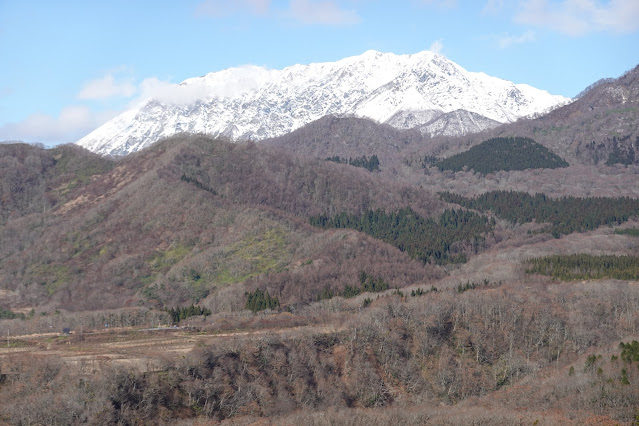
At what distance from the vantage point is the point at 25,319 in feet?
489

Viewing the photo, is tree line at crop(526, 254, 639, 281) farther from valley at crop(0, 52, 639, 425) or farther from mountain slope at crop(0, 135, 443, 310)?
mountain slope at crop(0, 135, 443, 310)

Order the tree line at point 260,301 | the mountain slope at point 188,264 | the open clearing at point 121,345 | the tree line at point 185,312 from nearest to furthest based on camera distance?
the open clearing at point 121,345
the tree line at point 185,312
the tree line at point 260,301
the mountain slope at point 188,264

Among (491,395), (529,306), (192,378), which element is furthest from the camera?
(529,306)

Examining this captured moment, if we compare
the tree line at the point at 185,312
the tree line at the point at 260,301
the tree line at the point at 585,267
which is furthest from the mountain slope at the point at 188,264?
the tree line at the point at 585,267

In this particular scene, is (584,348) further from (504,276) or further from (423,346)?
(504,276)

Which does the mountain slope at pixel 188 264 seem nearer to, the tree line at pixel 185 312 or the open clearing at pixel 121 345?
the tree line at pixel 185 312

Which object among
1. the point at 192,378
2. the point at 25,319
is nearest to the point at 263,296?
the point at 25,319

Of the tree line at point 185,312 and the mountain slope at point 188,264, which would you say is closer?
the tree line at point 185,312

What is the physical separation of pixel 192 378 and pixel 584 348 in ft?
211

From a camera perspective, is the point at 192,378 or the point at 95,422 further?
the point at 192,378

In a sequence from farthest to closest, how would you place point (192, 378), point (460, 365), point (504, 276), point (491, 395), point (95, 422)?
1. point (504, 276)
2. point (460, 365)
3. point (491, 395)
4. point (192, 378)
5. point (95, 422)

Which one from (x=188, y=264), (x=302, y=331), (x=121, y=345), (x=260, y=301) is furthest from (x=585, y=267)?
(x=121, y=345)

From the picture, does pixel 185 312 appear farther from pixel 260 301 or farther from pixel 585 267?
pixel 585 267

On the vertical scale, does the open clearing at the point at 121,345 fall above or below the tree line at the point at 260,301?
A: below
